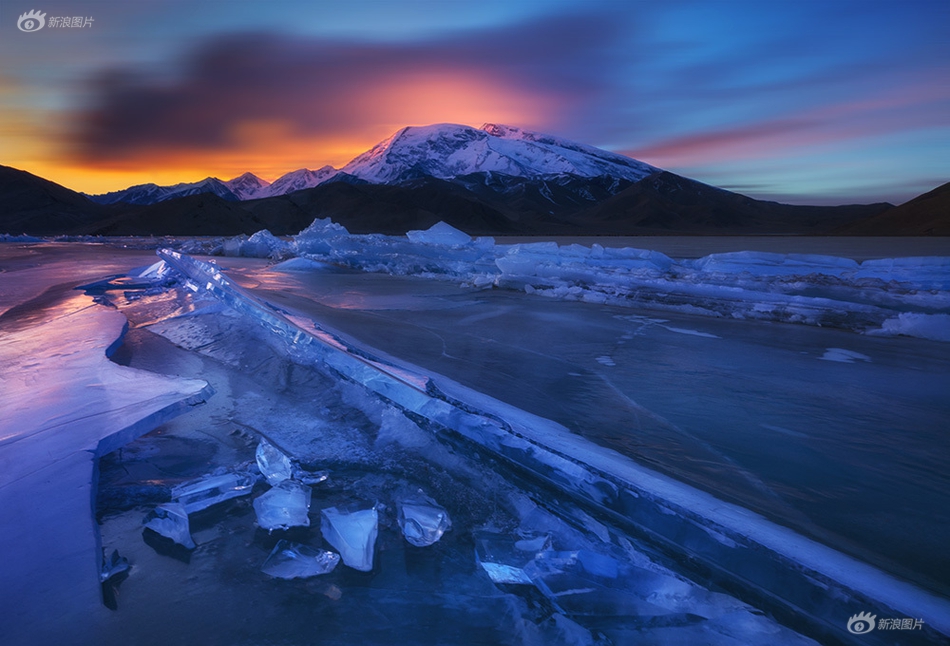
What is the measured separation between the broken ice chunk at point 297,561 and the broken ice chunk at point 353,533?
0.03 meters

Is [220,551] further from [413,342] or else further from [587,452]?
[413,342]

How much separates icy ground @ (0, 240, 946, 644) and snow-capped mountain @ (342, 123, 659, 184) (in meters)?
143

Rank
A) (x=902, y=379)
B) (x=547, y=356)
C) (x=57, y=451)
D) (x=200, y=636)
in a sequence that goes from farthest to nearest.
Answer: (x=547, y=356)
(x=902, y=379)
(x=57, y=451)
(x=200, y=636)

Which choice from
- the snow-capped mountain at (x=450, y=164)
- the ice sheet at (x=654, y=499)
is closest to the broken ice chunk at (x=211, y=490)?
the ice sheet at (x=654, y=499)

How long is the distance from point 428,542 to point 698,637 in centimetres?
59

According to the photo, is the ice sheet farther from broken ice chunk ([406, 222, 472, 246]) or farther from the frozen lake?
broken ice chunk ([406, 222, 472, 246])

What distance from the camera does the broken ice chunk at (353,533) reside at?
1163mm

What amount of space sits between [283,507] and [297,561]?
214 millimetres

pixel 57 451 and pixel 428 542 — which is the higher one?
pixel 57 451

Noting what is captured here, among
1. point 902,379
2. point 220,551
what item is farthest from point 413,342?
point 902,379

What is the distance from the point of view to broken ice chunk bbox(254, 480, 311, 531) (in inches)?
51.3

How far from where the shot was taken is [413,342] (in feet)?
11.2

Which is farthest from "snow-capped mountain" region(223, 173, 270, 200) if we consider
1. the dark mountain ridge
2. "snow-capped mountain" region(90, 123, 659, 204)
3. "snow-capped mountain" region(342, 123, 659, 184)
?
the dark mountain ridge

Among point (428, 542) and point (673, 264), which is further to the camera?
point (673, 264)
